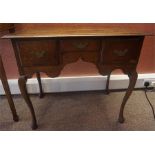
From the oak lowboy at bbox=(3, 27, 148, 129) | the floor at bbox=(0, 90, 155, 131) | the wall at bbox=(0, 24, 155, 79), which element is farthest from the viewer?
the wall at bbox=(0, 24, 155, 79)

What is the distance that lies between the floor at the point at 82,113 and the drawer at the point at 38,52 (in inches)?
20.7

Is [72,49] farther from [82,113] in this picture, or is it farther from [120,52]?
[82,113]

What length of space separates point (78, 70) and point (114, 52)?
632mm

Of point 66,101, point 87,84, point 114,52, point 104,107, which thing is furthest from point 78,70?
point 114,52

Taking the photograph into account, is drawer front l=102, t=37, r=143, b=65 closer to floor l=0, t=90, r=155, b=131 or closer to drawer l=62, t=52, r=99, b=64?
drawer l=62, t=52, r=99, b=64

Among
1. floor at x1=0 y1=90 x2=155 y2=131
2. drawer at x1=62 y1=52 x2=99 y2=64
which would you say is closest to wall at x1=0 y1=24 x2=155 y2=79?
floor at x1=0 y1=90 x2=155 y2=131

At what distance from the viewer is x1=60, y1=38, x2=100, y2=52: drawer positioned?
3.38 ft

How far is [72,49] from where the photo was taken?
106 cm

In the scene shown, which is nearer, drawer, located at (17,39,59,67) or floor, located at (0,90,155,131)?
drawer, located at (17,39,59,67)

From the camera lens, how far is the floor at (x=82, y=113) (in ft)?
4.45

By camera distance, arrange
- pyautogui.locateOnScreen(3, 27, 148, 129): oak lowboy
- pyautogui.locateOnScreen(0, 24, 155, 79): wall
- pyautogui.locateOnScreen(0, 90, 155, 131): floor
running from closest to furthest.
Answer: pyautogui.locateOnScreen(3, 27, 148, 129): oak lowboy < pyautogui.locateOnScreen(0, 90, 155, 131): floor < pyautogui.locateOnScreen(0, 24, 155, 79): wall

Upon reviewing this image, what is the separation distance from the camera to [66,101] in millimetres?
1640

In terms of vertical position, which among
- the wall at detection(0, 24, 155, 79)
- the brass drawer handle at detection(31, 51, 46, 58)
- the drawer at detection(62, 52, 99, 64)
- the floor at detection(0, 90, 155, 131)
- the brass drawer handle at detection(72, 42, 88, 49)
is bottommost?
the floor at detection(0, 90, 155, 131)

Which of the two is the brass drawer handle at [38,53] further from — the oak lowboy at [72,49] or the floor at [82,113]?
the floor at [82,113]
